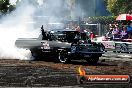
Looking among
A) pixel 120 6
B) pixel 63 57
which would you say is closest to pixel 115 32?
pixel 63 57

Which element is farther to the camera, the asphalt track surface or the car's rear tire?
the car's rear tire

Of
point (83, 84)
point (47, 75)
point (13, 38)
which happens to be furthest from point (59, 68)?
point (13, 38)

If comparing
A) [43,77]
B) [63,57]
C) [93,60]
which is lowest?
[93,60]

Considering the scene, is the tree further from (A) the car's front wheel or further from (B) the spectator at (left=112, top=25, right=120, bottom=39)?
(A) the car's front wheel

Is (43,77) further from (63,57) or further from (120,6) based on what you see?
(120,6)

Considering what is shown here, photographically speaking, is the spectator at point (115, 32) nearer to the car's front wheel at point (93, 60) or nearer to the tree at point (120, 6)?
the car's front wheel at point (93, 60)

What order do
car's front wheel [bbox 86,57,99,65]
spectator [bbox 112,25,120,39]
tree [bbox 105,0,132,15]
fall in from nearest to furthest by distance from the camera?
car's front wheel [bbox 86,57,99,65]
spectator [bbox 112,25,120,39]
tree [bbox 105,0,132,15]

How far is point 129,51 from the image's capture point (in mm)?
25828

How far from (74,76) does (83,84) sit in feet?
7.47

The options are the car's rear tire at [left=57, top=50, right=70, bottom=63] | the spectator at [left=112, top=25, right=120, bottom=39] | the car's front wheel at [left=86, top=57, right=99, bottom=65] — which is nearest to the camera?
the car's rear tire at [left=57, top=50, right=70, bottom=63]

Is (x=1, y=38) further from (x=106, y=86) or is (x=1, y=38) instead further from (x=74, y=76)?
(x=106, y=86)

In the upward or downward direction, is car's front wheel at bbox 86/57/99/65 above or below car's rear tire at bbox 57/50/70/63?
below

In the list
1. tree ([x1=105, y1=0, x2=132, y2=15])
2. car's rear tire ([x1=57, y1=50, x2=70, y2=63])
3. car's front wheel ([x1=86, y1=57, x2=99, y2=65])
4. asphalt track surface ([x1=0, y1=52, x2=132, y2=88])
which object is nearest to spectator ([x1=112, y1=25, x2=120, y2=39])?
car's front wheel ([x1=86, y1=57, x2=99, y2=65])

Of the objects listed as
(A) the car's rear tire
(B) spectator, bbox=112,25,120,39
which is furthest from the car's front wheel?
(B) spectator, bbox=112,25,120,39
